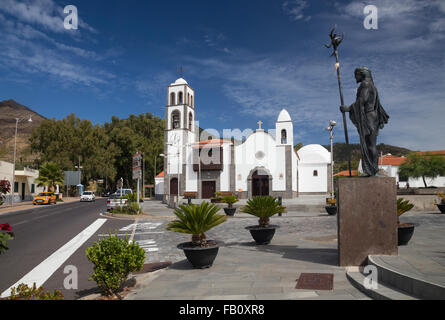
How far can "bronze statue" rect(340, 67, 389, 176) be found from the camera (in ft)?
22.7

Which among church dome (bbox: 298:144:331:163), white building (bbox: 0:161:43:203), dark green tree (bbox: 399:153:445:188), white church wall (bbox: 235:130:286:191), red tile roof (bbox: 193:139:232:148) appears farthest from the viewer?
dark green tree (bbox: 399:153:445:188)

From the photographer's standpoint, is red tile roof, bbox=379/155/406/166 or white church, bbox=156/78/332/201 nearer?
white church, bbox=156/78/332/201

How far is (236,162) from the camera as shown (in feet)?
130

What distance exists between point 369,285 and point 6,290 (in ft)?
21.3

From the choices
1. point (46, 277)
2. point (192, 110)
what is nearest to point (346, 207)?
point (46, 277)

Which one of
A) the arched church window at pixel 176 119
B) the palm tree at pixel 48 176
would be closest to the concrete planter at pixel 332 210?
the arched church window at pixel 176 119

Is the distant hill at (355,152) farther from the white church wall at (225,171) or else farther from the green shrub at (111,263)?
the green shrub at (111,263)

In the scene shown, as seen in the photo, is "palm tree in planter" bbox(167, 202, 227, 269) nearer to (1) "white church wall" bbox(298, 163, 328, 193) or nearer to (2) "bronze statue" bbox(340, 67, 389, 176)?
(2) "bronze statue" bbox(340, 67, 389, 176)

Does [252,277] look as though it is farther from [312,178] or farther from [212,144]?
[312,178]

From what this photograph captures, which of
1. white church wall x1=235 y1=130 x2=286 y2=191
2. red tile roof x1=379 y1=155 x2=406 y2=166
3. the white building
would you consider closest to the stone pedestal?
white church wall x1=235 y1=130 x2=286 y2=191

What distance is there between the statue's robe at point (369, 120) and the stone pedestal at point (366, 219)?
475mm

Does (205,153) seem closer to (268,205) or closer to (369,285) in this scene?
(268,205)

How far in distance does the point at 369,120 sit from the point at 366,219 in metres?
2.18

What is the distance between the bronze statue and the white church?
29.7 metres
